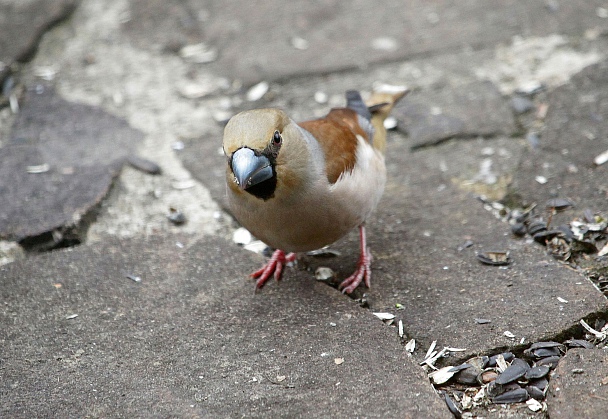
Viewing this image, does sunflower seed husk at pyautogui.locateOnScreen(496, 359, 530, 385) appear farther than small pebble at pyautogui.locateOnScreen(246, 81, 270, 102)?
No

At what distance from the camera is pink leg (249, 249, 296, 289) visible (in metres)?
3.36

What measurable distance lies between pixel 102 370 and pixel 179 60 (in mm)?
2711

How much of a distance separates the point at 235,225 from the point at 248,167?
1.00m

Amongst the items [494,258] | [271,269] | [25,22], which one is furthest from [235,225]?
[25,22]

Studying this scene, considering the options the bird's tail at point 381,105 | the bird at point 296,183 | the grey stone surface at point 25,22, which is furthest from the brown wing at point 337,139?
the grey stone surface at point 25,22

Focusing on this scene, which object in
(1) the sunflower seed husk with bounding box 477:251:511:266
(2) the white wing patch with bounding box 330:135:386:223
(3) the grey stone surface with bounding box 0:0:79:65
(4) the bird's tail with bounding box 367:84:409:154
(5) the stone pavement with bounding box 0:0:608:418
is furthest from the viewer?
(3) the grey stone surface with bounding box 0:0:79:65

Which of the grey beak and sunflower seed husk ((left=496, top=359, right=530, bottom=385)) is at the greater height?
the grey beak

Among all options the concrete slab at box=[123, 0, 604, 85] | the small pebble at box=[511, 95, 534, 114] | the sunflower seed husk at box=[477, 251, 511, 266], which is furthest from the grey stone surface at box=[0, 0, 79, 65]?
the sunflower seed husk at box=[477, 251, 511, 266]

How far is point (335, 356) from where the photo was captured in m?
2.87

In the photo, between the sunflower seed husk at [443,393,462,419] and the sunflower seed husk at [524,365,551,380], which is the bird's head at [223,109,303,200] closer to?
the sunflower seed husk at [443,393,462,419]

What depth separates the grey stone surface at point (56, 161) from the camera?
12.1 ft

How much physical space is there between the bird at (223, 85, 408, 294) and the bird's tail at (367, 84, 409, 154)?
0.41m

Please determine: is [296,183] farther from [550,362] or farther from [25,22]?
[25,22]

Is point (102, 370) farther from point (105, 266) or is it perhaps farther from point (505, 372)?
point (505, 372)
